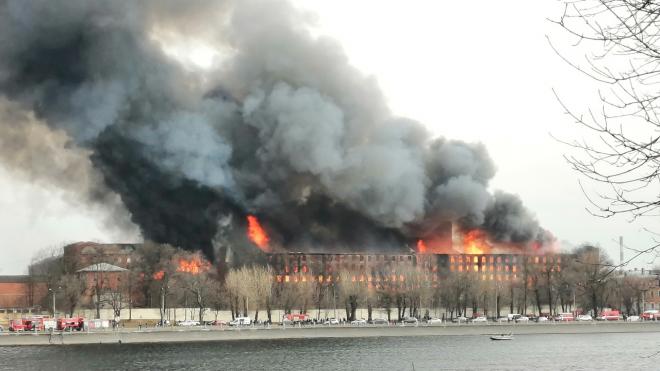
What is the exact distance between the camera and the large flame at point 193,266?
388 ft

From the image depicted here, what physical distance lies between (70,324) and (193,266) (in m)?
28.6

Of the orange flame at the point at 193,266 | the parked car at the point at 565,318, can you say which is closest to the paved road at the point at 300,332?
the parked car at the point at 565,318

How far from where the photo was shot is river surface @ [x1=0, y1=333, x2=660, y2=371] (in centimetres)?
6519

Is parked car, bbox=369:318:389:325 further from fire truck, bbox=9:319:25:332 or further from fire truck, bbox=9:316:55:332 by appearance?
fire truck, bbox=9:319:25:332

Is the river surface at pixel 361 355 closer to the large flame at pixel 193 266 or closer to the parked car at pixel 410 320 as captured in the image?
the parked car at pixel 410 320

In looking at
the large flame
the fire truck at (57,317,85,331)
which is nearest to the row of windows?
the large flame

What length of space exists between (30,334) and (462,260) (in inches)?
3056

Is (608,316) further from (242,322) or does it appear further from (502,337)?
(242,322)

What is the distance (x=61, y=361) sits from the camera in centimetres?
7250

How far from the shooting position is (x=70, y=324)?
307 ft

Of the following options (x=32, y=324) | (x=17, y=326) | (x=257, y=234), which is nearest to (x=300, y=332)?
(x=32, y=324)

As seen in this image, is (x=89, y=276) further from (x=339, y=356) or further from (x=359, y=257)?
(x=339, y=356)

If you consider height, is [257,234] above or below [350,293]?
above

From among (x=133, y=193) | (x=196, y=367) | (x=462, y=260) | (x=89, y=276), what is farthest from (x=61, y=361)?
(x=462, y=260)
